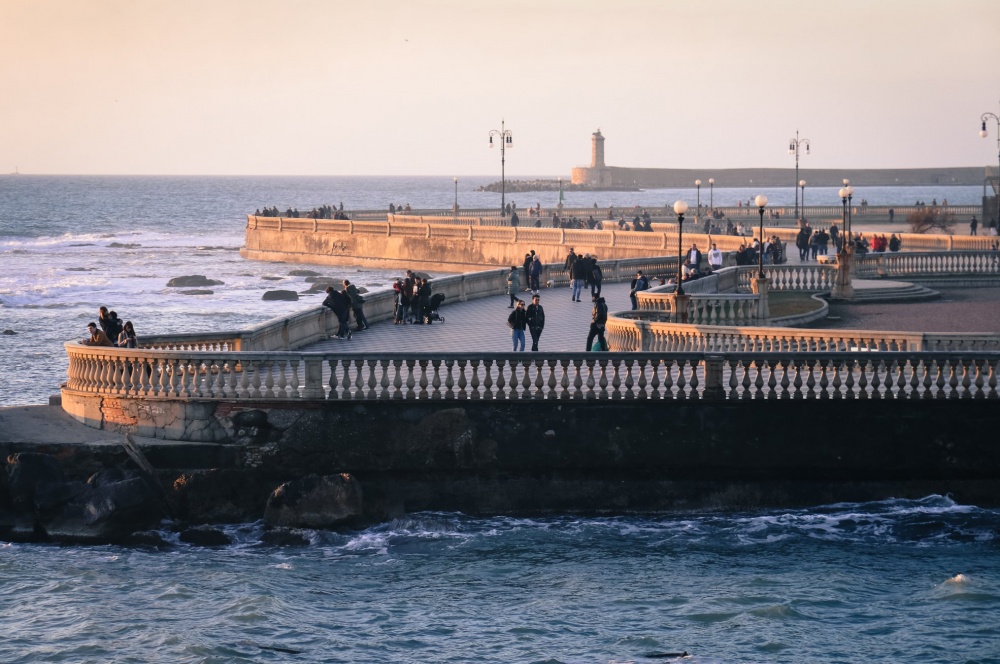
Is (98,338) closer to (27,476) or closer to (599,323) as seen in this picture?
(27,476)

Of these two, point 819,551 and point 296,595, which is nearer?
point 296,595

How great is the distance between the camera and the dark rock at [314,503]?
2069 centimetres

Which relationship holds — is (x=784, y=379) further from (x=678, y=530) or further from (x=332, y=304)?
(x=332, y=304)

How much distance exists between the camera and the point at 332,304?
29.4 m

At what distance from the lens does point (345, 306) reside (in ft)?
97.6

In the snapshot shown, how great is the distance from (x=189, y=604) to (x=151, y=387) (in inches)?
181

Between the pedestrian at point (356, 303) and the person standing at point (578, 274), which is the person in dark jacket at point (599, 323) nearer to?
the pedestrian at point (356, 303)

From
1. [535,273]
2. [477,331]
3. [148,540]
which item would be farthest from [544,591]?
[535,273]

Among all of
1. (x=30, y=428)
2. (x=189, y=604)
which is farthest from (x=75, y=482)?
(x=189, y=604)

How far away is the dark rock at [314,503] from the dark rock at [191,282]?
52.9 meters

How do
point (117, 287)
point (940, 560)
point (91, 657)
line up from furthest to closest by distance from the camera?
point (117, 287) → point (940, 560) → point (91, 657)

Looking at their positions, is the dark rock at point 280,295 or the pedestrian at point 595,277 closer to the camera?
the pedestrian at point 595,277

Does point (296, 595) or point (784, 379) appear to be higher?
point (784, 379)

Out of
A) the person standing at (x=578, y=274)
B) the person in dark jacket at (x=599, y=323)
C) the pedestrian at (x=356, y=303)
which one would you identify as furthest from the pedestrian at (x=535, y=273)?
the person in dark jacket at (x=599, y=323)
